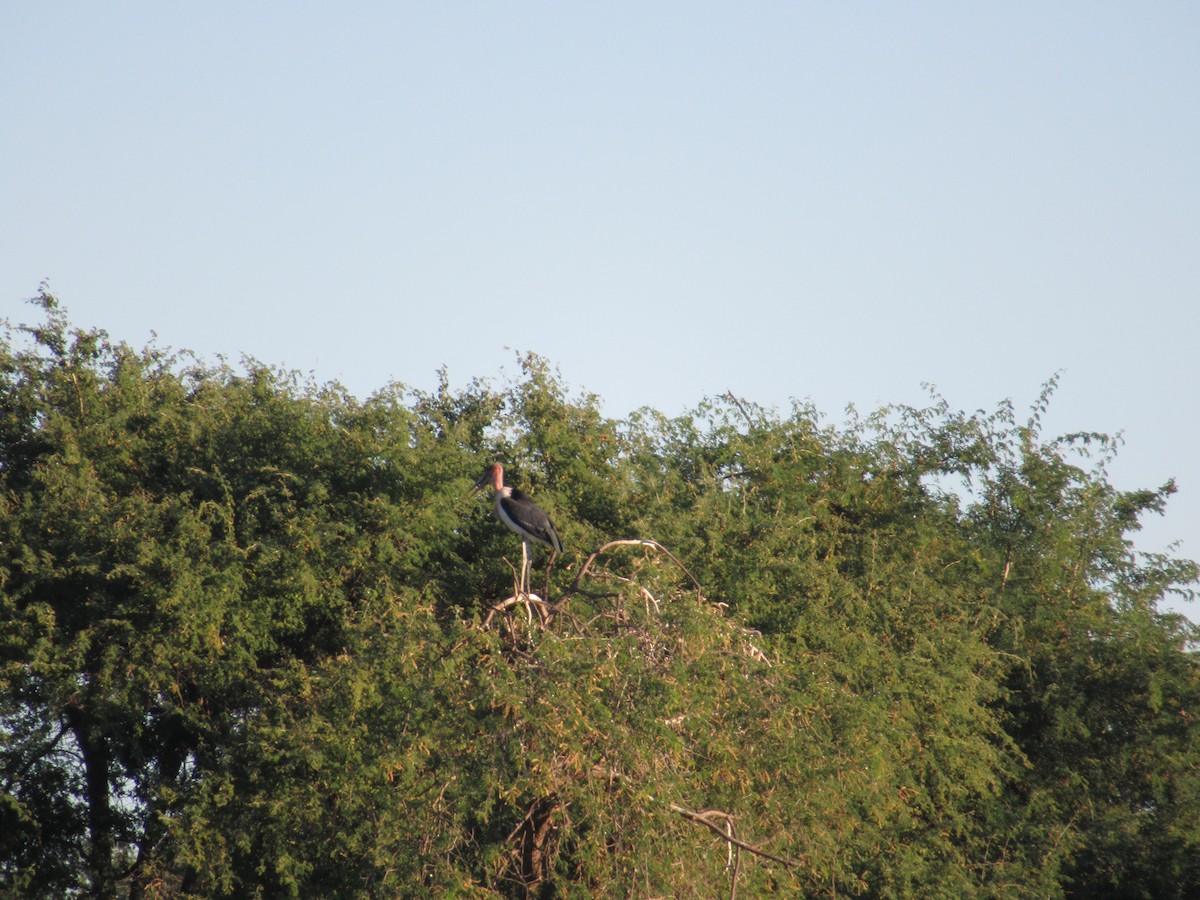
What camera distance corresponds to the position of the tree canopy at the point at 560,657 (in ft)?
32.1

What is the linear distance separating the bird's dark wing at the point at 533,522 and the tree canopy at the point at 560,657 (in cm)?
47

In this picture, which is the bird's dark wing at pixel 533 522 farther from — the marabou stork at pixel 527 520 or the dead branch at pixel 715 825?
the dead branch at pixel 715 825

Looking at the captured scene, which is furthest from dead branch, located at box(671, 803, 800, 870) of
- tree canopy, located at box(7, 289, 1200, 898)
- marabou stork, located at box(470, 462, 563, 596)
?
marabou stork, located at box(470, 462, 563, 596)

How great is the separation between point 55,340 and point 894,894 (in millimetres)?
10776

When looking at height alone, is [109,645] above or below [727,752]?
above

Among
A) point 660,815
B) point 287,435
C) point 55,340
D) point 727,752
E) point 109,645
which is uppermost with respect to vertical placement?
point 55,340

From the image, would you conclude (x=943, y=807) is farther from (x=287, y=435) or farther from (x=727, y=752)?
(x=287, y=435)

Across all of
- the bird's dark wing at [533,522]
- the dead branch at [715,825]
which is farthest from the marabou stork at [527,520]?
the dead branch at [715,825]

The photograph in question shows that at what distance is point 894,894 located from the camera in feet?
44.0

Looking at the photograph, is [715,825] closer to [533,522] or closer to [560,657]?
[560,657]

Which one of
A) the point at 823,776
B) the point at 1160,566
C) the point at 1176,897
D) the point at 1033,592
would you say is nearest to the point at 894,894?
the point at 823,776

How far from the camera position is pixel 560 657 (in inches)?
363

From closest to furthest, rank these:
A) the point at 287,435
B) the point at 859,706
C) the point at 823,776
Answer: the point at 823,776 → the point at 859,706 → the point at 287,435

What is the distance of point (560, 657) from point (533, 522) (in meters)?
3.14
